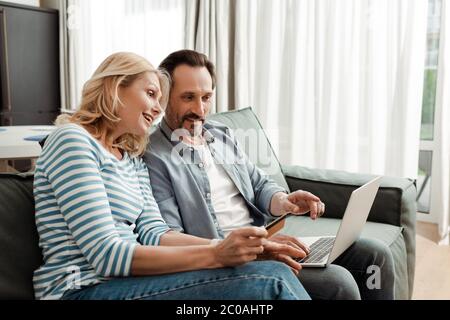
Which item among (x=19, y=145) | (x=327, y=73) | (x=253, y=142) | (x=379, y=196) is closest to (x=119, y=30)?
(x=327, y=73)

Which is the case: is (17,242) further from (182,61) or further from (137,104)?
(182,61)

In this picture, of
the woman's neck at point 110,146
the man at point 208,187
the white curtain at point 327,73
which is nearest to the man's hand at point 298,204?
the man at point 208,187

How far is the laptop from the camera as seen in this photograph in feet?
4.10

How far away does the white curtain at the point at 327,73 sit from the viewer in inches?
108

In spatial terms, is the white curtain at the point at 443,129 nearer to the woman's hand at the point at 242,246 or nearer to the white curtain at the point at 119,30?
the white curtain at the point at 119,30

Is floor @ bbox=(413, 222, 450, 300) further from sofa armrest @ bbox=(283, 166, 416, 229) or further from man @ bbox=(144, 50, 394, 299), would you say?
man @ bbox=(144, 50, 394, 299)

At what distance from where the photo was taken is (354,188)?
199 cm

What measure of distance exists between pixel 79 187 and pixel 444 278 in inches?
77.4

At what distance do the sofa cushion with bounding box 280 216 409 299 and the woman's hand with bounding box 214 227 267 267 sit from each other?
2.74ft

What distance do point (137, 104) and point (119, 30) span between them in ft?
10.2

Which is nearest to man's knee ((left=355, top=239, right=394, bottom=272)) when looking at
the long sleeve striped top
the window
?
the long sleeve striped top
